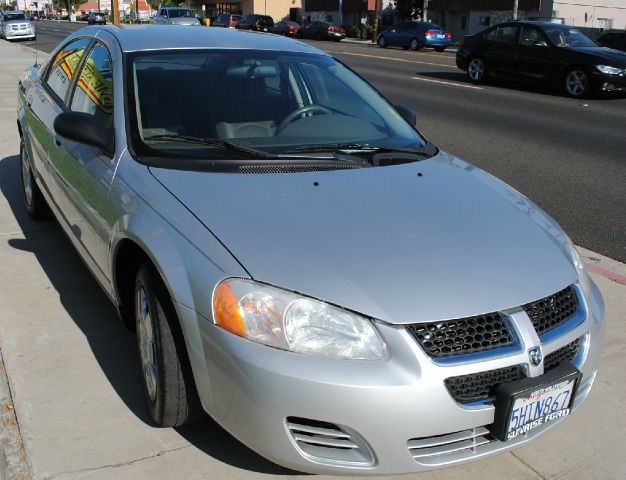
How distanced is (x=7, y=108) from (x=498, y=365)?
11.3m

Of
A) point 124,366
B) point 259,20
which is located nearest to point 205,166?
point 124,366

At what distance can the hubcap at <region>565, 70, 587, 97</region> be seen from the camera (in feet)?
48.5

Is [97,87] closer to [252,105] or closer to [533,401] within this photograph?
[252,105]

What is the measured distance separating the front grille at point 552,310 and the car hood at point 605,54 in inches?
528

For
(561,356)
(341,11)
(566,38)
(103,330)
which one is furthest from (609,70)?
(341,11)

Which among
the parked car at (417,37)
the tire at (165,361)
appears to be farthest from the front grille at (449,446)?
the parked car at (417,37)

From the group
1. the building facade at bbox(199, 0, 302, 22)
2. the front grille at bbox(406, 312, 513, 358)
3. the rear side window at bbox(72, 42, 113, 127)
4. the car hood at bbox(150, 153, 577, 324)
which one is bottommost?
the front grille at bbox(406, 312, 513, 358)

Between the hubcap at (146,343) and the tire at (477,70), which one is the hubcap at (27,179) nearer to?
the hubcap at (146,343)

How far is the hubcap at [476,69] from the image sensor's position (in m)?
17.3

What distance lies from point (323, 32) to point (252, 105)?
130ft

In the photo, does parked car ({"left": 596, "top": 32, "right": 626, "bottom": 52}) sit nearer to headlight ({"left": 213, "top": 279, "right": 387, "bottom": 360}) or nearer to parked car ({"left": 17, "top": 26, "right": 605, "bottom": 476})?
parked car ({"left": 17, "top": 26, "right": 605, "bottom": 476})

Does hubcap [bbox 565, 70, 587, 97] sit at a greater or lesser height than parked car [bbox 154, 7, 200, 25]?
lesser

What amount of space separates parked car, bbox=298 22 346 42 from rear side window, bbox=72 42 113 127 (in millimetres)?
39002

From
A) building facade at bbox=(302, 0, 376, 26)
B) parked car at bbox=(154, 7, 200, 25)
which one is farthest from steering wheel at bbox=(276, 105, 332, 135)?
building facade at bbox=(302, 0, 376, 26)
